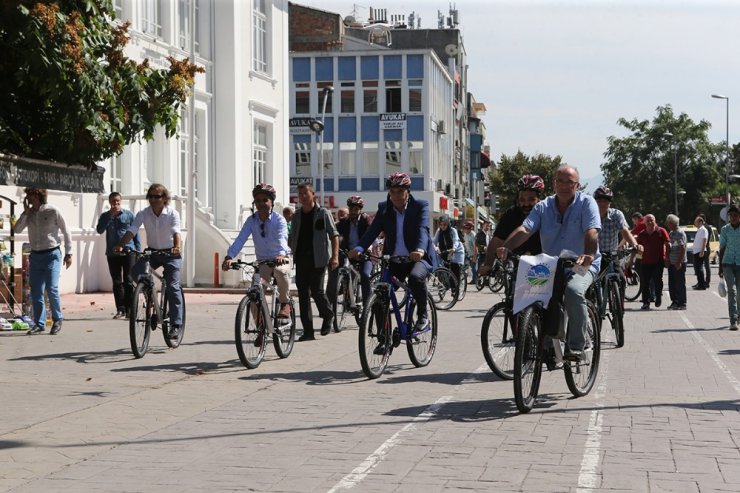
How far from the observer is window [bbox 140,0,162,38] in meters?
29.1

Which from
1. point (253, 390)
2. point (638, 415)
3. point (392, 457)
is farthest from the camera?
point (253, 390)

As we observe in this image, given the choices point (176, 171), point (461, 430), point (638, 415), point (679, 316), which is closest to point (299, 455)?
point (461, 430)

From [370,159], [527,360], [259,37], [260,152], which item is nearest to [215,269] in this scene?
[260,152]

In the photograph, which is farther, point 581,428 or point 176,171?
point 176,171

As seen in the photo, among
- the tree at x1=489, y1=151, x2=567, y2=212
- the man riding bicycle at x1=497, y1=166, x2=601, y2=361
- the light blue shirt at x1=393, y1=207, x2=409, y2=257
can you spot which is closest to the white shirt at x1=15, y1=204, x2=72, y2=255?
the light blue shirt at x1=393, y1=207, x2=409, y2=257

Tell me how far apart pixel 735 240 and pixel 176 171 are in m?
16.7

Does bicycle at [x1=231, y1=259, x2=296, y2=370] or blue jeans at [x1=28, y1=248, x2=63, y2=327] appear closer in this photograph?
bicycle at [x1=231, y1=259, x2=296, y2=370]

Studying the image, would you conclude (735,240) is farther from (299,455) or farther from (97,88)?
(299,455)

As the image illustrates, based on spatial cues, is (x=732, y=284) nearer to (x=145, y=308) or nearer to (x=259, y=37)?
(x=145, y=308)

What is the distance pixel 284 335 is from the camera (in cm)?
1252

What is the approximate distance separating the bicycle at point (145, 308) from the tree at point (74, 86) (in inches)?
55.5

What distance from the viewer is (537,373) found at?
881cm

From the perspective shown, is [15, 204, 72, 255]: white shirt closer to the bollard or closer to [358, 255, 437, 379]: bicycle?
[358, 255, 437, 379]: bicycle

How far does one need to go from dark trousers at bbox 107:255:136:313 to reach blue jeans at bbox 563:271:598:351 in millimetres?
9782
